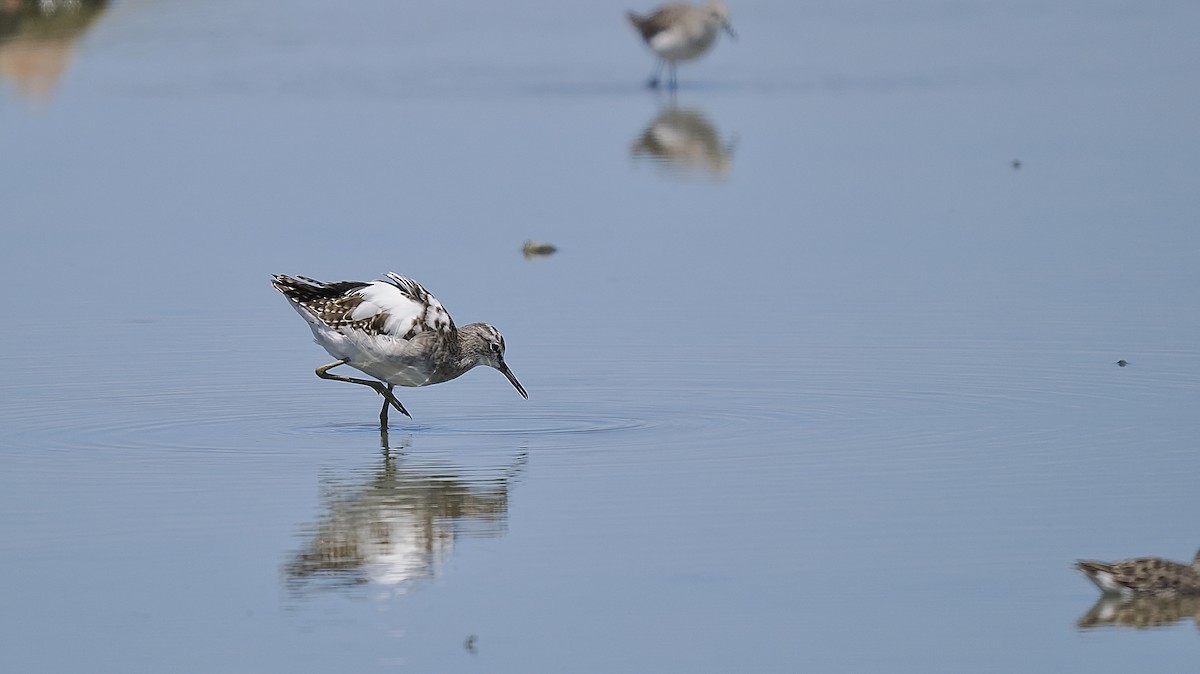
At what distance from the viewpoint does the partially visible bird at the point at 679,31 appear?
25.8m

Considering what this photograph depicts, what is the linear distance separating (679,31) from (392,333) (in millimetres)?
15394

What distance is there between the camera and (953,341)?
12273 mm

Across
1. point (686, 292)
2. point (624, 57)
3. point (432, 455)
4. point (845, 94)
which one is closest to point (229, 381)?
point (432, 455)

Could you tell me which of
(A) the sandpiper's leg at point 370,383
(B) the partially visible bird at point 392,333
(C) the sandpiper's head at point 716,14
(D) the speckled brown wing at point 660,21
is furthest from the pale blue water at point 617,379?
(C) the sandpiper's head at point 716,14

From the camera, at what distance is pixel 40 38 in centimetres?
3014

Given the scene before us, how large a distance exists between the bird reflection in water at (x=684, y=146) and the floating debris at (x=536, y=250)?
374 centimetres

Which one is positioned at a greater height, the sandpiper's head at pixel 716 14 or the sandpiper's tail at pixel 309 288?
the sandpiper's head at pixel 716 14

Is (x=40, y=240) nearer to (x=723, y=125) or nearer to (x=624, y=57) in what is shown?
(x=723, y=125)

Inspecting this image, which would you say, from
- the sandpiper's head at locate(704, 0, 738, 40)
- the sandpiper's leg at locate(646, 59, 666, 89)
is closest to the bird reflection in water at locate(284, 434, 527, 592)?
the sandpiper's leg at locate(646, 59, 666, 89)

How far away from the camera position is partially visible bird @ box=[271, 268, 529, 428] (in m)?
10.9

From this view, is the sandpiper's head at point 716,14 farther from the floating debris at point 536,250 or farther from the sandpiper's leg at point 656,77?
the floating debris at point 536,250

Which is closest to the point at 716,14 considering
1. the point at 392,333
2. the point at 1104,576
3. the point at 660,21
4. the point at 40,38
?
the point at 660,21

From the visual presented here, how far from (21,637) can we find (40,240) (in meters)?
9.55

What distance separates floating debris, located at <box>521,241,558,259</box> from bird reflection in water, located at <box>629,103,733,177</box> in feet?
→ 12.3
